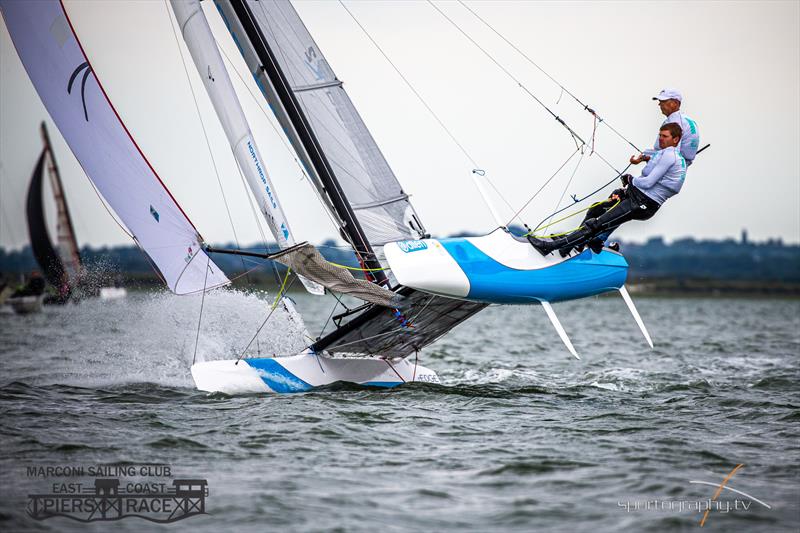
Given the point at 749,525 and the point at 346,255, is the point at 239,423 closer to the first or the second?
the point at 346,255

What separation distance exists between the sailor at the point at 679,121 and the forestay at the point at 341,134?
2854 millimetres

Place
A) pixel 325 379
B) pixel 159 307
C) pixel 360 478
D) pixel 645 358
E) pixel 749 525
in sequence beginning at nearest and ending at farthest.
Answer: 1. pixel 749 525
2. pixel 360 478
3. pixel 325 379
4. pixel 159 307
5. pixel 645 358

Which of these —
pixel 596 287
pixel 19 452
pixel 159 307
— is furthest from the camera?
pixel 159 307

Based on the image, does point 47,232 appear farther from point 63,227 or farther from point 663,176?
point 663,176

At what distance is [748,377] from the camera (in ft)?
38.5

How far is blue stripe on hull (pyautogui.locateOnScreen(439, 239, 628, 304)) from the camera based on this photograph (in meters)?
8.09

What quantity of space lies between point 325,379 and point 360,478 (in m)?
3.72

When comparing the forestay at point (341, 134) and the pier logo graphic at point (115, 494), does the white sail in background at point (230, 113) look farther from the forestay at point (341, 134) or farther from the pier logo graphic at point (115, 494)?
the pier logo graphic at point (115, 494)

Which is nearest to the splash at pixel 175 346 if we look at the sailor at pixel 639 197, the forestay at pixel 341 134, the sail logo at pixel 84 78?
the forestay at pixel 341 134

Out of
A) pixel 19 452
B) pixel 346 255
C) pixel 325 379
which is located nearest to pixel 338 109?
pixel 346 255

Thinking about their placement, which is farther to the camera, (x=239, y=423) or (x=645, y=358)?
(x=645, y=358)

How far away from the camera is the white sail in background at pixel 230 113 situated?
883 cm

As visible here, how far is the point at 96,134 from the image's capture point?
8711mm

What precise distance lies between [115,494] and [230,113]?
4.53m
